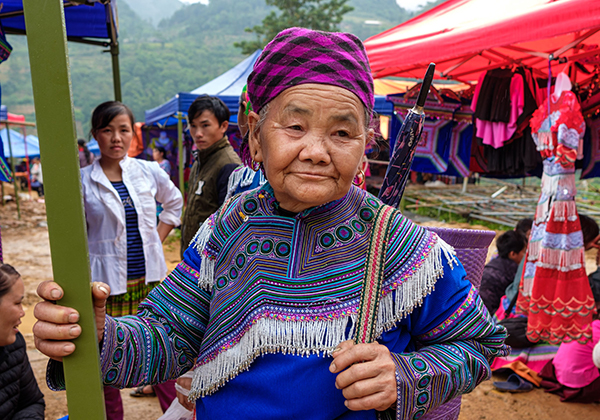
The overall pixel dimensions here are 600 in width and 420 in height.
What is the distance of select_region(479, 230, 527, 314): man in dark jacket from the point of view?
4.44 meters

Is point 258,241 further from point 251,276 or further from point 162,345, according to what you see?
point 162,345

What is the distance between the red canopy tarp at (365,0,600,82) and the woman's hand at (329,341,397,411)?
8.05 ft

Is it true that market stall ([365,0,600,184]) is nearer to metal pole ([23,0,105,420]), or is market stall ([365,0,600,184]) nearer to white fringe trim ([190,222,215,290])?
white fringe trim ([190,222,215,290])

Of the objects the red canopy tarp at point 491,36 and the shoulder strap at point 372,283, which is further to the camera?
the red canopy tarp at point 491,36

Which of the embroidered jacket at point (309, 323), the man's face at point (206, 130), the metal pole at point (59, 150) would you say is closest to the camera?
the metal pole at point (59, 150)

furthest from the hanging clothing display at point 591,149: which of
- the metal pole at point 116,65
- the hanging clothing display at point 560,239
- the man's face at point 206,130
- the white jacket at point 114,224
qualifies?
the metal pole at point 116,65

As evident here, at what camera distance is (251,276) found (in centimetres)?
111

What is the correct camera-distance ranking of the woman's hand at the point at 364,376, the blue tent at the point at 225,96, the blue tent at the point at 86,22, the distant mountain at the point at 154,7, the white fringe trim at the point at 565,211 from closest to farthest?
the woman's hand at the point at 364,376, the white fringe trim at the point at 565,211, the blue tent at the point at 86,22, the blue tent at the point at 225,96, the distant mountain at the point at 154,7

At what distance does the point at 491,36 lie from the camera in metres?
3.01

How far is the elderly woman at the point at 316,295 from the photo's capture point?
103 cm

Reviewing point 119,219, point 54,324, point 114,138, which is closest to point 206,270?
point 54,324

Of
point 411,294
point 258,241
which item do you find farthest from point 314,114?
point 411,294

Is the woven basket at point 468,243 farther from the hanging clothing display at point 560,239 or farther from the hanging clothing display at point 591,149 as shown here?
the hanging clothing display at point 591,149

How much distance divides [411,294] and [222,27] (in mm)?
113817
